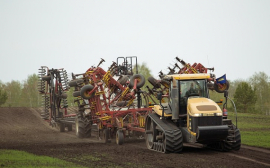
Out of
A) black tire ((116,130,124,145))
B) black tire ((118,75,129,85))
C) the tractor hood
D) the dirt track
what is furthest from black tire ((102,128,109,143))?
the tractor hood

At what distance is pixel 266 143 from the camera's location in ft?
67.3

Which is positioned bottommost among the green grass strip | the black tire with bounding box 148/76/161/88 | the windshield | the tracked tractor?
the green grass strip

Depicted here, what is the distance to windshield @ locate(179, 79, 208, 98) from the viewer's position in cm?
1725

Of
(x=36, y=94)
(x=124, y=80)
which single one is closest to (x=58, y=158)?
(x=124, y=80)

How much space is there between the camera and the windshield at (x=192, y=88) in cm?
1725

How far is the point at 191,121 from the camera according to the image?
16.4 meters

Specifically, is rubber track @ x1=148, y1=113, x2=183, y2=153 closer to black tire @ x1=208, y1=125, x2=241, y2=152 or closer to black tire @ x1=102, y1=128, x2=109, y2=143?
black tire @ x1=208, y1=125, x2=241, y2=152

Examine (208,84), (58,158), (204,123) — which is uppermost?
(208,84)

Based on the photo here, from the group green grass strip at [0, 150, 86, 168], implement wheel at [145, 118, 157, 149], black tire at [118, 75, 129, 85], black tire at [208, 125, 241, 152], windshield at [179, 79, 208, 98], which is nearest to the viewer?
green grass strip at [0, 150, 86, 168]

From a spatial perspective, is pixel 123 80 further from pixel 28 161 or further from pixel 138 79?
pixel 28 161

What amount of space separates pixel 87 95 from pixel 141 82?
286 centimetres

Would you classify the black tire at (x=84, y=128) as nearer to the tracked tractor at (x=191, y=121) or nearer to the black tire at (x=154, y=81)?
the black tire at (x=154, y=81)

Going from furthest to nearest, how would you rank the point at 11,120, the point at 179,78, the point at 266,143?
the point at 11,120
the point at 266,143
the point at 179,78

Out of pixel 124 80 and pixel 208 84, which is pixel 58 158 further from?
pixel 124 80
